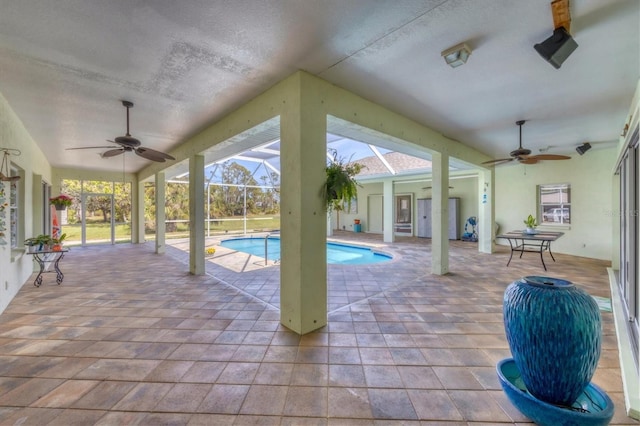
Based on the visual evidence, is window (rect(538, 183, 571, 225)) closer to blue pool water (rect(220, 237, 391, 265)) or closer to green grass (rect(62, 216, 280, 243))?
blue pool water (rect(220, 237, 391, 265))

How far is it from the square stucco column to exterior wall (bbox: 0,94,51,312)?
360 centimetres

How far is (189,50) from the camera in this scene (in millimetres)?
2299

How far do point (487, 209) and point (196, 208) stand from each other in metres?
7.51

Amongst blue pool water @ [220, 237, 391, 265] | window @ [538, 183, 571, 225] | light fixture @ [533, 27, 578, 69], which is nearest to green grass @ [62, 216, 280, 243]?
blue pool water @ [220, 237, 391, 265]

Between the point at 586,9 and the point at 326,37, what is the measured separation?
1813 millimetres

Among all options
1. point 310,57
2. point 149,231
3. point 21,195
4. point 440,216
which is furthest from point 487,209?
point 149,231

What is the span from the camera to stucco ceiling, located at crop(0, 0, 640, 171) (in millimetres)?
1846

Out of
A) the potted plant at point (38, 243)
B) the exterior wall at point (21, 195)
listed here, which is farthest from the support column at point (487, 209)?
the potted plant at point (38, 243)

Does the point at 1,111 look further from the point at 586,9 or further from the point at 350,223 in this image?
the point at 350,223

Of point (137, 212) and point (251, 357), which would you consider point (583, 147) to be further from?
→ point (137, 212)

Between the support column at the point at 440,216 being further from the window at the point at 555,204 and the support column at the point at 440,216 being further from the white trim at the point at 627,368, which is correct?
the window at the point at 555,204

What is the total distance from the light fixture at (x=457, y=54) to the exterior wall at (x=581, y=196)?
6570mm

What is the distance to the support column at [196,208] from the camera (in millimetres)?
4949

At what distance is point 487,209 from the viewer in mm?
7504
